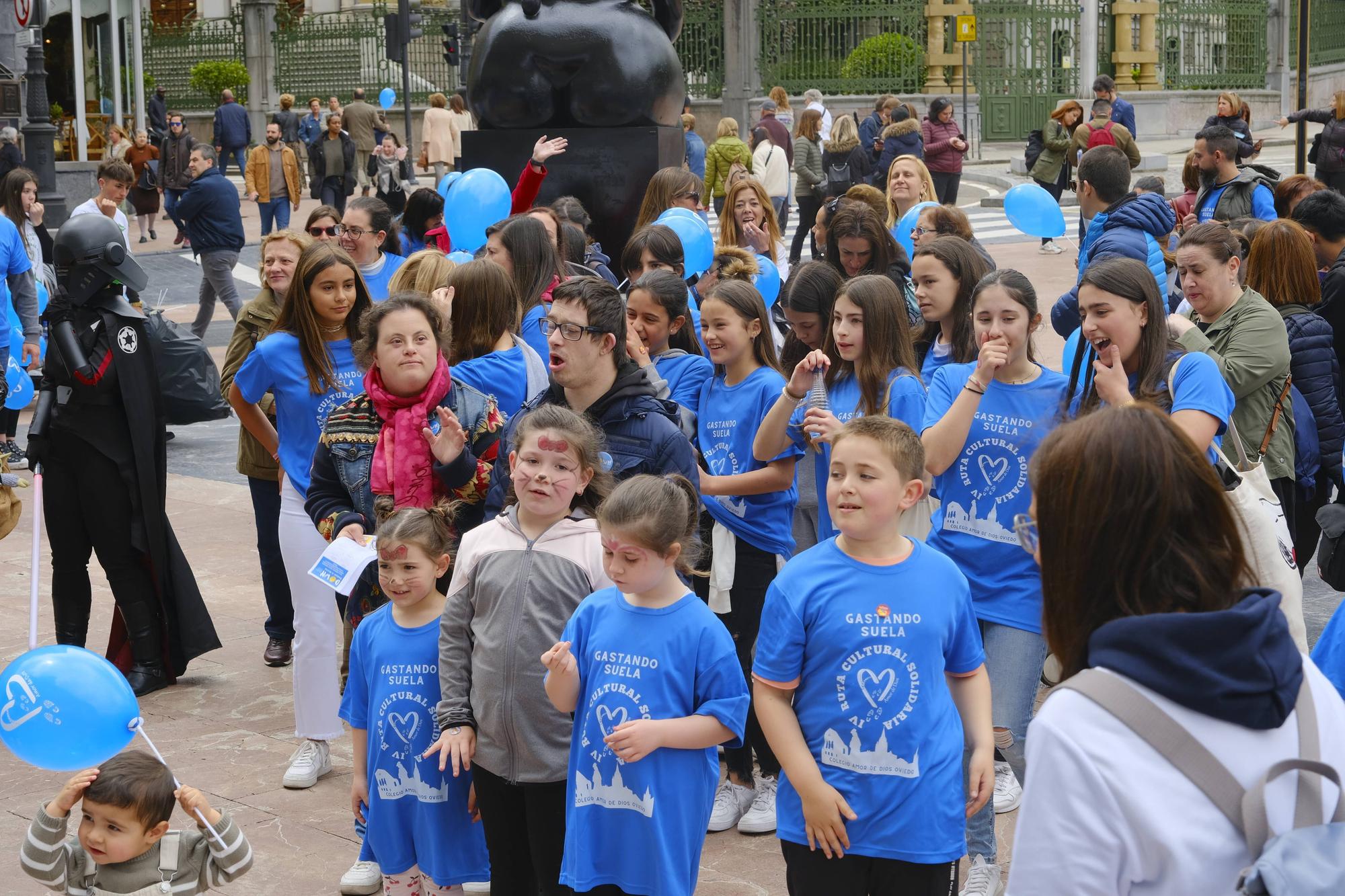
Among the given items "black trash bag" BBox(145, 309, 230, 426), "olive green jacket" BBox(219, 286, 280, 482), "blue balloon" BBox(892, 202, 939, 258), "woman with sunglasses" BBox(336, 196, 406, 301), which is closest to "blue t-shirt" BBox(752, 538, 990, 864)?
"olive green jacket" BBox(219, 286, 280, 482)

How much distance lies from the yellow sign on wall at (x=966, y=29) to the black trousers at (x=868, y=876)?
27822 millimetres

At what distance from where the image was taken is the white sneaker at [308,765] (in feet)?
17.8

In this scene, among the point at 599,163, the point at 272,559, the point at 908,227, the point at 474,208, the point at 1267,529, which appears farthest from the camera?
the point at 599,163

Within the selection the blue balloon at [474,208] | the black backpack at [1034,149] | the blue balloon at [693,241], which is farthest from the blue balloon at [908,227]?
the black backpack at [1034,149]

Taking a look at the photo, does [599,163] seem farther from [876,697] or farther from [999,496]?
[876,697]

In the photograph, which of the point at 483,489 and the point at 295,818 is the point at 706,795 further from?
the point at 295,818

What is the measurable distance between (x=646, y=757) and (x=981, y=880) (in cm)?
127

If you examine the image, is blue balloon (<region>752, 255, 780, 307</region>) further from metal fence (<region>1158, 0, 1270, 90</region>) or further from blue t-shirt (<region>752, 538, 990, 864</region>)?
metal fence (<region>1158, 0, 1270, 90</region>)

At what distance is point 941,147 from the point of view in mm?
20406

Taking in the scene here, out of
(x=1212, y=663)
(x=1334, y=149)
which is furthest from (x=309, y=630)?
(x=1334, y=149)

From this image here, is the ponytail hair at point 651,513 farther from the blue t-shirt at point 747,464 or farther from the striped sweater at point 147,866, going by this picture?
the blue t-shirt at point 747,464

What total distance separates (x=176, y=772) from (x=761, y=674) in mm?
2976

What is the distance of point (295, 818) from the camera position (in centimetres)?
516

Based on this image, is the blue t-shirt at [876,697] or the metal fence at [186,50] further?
the metal fence at [186,50]
